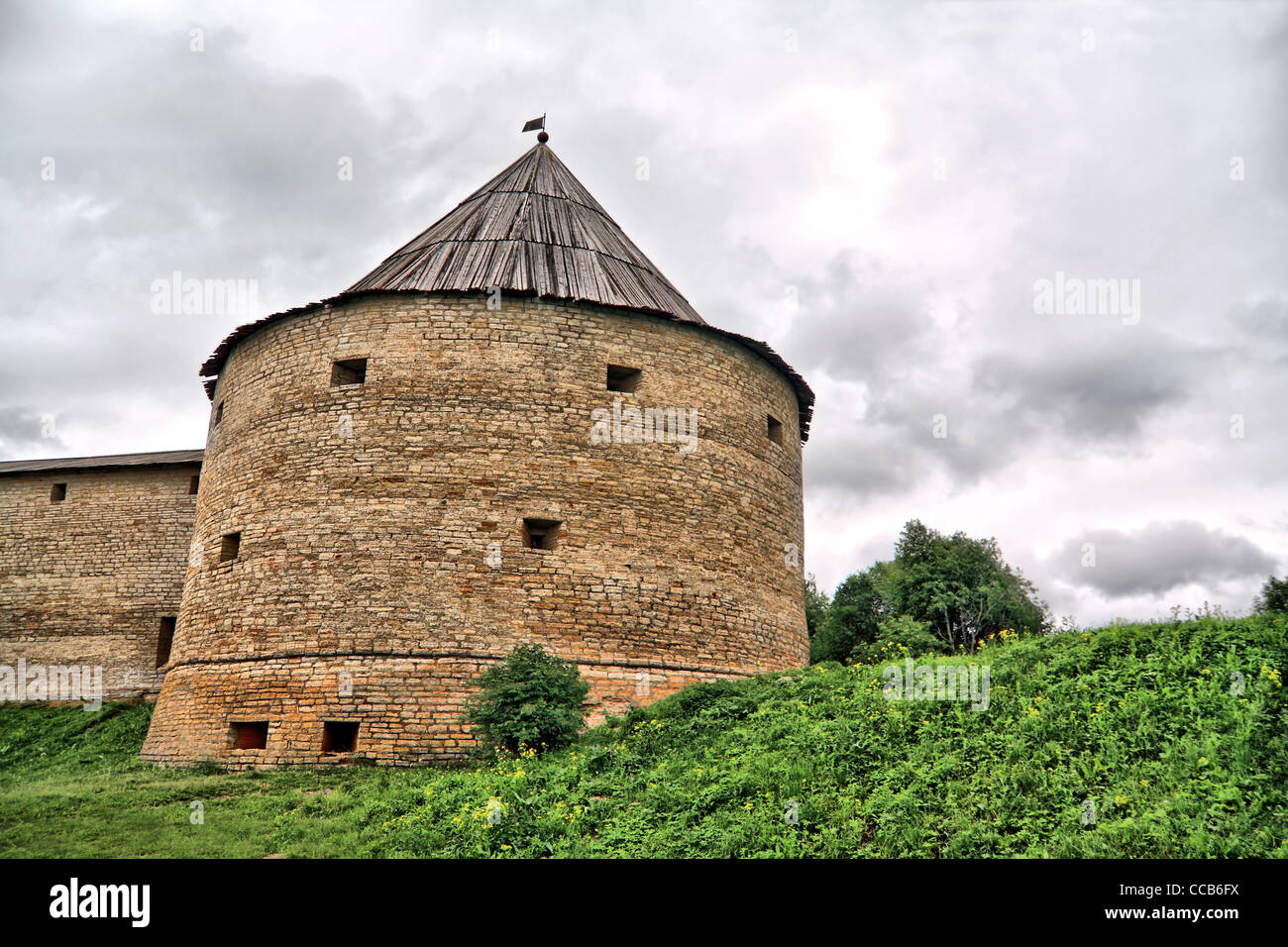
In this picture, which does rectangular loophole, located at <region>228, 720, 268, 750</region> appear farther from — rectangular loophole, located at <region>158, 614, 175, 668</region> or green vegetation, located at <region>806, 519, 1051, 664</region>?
green vegetation, located at <region>806, 519, 1051, 664</region>

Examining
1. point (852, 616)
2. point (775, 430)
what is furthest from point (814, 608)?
point (775, 430)

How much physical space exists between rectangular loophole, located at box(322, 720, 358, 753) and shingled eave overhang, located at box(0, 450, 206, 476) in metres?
8.66

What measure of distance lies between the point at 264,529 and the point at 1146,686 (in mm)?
10863

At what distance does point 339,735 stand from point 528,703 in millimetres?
2704

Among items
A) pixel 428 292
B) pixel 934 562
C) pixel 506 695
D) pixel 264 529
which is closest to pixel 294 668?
pixel 264 529

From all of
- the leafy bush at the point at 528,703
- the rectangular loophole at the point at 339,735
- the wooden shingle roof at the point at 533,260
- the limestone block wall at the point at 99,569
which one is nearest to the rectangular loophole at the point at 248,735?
the rectangular loophole at the point at 339,735

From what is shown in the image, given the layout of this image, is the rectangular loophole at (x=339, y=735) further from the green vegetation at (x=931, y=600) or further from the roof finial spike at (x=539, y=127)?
the green vegetation at (x=931, y=600)

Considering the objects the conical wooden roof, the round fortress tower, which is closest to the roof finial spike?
the conical wooden roof

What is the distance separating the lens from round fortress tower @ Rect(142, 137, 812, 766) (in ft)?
40.3

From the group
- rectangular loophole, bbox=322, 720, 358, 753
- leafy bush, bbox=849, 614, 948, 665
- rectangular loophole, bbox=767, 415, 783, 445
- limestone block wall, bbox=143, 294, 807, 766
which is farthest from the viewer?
leafy bush, bbox=849, 614, 948, 665

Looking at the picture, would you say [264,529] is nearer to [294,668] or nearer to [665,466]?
[294,668]

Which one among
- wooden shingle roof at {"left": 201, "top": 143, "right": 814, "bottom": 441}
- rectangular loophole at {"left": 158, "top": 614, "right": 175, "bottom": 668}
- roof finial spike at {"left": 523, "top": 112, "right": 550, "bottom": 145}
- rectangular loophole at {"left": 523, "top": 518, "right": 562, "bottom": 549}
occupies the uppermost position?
roof finial spike at {"left": 523, "top": 112, "right": 550, "bottom": 145}

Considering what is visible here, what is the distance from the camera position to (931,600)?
2973 centimetres
